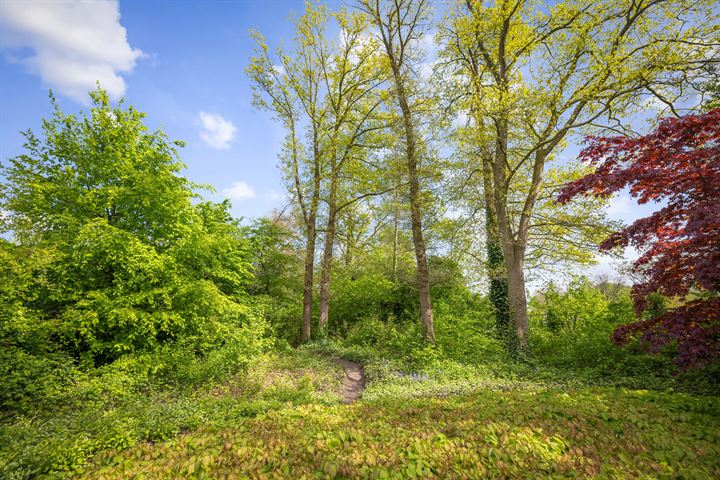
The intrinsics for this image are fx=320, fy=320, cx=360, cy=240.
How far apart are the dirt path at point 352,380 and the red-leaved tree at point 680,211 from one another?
563 centimetres

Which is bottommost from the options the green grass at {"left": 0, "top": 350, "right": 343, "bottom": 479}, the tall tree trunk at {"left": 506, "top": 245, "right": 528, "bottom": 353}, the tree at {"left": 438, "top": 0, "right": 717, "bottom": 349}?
the green grass at {"left": 0, "top": 350, "right": 343, "bottom": 479}

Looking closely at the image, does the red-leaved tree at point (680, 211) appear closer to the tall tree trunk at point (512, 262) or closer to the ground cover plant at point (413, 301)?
the ground cover plant at point (413, 301)

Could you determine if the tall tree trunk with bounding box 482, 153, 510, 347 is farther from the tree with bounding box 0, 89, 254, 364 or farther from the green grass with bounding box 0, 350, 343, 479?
the tree with bounding box 0, 89, 254, 364

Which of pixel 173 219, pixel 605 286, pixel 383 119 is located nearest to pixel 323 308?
pixel 173 219

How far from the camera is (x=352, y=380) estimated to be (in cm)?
870

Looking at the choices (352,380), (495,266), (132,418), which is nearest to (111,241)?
(132,418)

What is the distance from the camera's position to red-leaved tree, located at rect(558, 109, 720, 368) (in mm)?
4570

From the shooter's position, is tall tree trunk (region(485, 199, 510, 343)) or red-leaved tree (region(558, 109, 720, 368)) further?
tall tree trunk (region(485, 199, 510, 343))

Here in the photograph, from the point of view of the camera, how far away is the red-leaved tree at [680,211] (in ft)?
15.0

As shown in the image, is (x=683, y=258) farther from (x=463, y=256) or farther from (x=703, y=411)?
(x=463, y=256)

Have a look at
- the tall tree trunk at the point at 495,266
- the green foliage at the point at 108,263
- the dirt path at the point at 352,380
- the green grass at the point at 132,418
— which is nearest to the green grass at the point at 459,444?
the green grass at the point at 132,418

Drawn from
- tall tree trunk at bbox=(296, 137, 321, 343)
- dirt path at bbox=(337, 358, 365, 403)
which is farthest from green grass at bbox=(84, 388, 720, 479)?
tall tree trunk at bbox=(296, 137, 321, 343)

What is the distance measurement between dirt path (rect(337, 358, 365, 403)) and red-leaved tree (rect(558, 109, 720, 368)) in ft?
18.5

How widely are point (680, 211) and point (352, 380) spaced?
7671 millimetres
